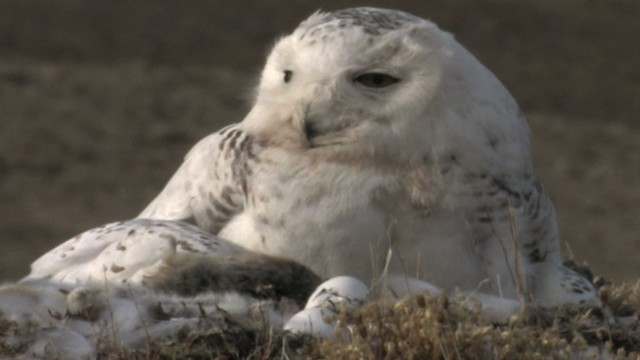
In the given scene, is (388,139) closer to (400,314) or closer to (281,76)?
(281,76)

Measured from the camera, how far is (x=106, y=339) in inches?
219

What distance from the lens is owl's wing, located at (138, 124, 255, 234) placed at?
6.90m

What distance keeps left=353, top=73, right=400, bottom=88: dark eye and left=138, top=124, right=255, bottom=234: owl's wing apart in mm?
562

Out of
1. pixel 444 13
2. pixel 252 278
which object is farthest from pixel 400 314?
pixel 444 13

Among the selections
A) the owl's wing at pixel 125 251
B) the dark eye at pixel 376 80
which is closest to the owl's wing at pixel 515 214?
the dark eye at pixel 376 80

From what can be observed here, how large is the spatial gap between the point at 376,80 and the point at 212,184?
2.83ft

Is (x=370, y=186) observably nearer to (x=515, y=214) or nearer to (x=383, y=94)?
(x=383, y=94)

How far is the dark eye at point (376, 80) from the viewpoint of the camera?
6574mm

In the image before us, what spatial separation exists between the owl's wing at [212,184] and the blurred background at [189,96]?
10.9m

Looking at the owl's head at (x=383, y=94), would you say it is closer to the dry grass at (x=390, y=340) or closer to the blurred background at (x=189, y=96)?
the dry grass at (x=390, y=340)

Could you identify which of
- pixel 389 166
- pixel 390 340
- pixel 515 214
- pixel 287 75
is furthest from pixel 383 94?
pixel 390 340

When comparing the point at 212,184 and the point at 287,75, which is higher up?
the point at 287,75

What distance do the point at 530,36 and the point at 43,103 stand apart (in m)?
7.59

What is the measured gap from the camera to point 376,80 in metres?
6.60
